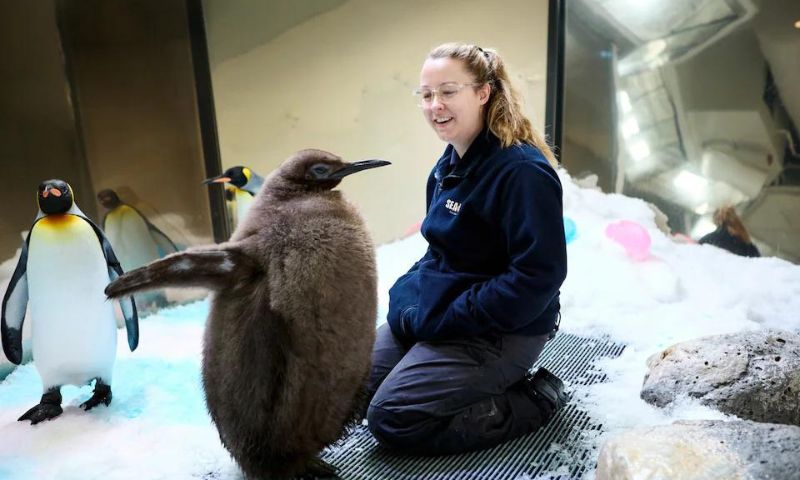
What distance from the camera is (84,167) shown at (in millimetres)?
2377

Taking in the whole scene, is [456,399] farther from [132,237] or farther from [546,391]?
[132,237]

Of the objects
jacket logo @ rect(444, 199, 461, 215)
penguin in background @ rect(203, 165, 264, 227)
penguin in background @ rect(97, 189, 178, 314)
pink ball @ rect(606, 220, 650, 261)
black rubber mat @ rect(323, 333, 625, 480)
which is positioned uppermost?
jacket logo @ rect(444, 199, 461, 215)

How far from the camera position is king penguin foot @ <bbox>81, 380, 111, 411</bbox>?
5.72ft

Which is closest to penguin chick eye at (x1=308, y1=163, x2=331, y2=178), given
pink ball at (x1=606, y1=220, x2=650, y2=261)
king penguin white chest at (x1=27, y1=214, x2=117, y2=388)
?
king penguin white chest at (x1=27, y1=214, x2=117, y2=388)

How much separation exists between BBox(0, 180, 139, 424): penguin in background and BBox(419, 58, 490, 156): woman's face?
3.60 feet

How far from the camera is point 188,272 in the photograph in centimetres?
108

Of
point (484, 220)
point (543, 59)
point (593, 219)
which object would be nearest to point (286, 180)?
point (484, 220)

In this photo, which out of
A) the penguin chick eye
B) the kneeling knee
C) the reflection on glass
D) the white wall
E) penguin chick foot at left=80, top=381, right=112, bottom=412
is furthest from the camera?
the white wall

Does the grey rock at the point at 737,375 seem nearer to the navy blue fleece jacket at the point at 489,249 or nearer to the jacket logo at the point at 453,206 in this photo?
the navy blue fleece jacket at the point at 489,249

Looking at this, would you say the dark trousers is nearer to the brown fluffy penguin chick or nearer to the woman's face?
the brown fluffy penguin chick

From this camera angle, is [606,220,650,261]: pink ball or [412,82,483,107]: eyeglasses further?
[606,220,650,261]: pink ball

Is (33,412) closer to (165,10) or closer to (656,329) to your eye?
(165,10)

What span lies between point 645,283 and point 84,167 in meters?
2.55

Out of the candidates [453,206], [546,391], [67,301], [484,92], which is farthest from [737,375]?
[67,301]
